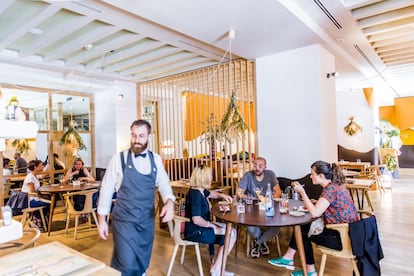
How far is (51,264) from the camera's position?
142 centimetres

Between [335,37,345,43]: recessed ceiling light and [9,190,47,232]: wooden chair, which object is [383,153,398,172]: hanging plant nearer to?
[335,37,345,43]: recessed ceiling light

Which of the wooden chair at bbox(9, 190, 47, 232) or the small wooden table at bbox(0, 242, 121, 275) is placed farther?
the wooden chair at bbox(9, 190, 47, 232)

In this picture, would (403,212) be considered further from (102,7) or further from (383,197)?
(102,7)

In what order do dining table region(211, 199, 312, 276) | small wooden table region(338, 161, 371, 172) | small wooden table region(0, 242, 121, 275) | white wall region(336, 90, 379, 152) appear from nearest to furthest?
small wooden table region(0, 242, 121, 275), dining table region(211, 199, 312, 276), small wooden table region(338, 161, 371, 172), white wall region(336, 90, 379, 152)

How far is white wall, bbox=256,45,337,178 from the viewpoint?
4.30 meters

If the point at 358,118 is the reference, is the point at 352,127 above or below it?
below

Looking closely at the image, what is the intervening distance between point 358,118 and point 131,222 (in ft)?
26.9

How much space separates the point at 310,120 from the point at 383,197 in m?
4.22

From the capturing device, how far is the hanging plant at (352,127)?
8.52m

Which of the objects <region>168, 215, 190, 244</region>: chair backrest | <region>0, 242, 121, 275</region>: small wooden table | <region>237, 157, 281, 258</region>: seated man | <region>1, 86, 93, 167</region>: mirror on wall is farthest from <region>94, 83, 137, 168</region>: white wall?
<region>0, 242, 121, 275</region>: small wooden table

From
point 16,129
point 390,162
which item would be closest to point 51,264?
point 16,129

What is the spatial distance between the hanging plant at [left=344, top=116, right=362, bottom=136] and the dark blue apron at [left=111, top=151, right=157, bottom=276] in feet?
26.0

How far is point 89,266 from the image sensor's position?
138 centimetres

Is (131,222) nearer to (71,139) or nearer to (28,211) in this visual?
(28,211)
